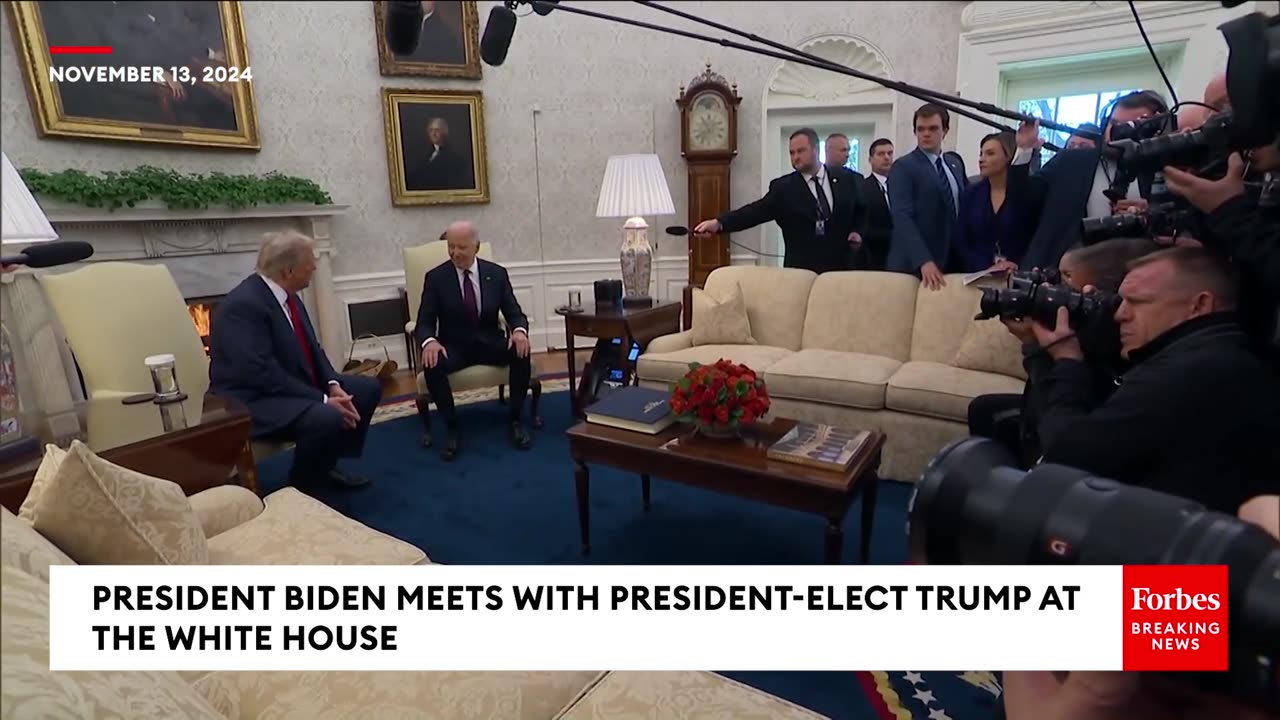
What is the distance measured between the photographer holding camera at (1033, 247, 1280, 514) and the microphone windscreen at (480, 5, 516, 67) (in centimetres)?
151

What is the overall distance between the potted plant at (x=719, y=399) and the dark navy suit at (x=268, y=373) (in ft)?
4.17

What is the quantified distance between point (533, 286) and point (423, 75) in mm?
1675

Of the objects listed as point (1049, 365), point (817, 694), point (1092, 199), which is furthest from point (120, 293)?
point (1092, 199)

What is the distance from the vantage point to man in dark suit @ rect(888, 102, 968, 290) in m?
3.06

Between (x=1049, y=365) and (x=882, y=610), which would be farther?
(x=1049, y=365)

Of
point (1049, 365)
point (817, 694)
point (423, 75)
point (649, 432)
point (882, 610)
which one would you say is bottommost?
point (817, 694)

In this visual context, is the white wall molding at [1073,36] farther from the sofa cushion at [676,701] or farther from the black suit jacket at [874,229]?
the sofa cushion at [676,701]

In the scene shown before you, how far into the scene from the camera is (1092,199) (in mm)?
2602

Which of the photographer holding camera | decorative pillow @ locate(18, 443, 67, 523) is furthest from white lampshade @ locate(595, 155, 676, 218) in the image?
decorative pillow @ locate(18, 443, 67, 523)

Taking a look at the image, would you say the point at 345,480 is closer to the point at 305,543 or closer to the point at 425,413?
the point at 425,413

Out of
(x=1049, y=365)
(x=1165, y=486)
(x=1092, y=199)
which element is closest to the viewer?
(x=1165, y=486)

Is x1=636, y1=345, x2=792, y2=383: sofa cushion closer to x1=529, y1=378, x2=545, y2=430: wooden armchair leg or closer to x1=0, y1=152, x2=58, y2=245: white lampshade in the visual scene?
x1=529, y1=378, x2=545, y2=430: wooden armchair leg

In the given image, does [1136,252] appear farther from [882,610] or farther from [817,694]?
[817,694]

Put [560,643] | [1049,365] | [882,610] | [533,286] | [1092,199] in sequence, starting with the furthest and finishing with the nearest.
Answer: [533,286] → [1092,199] → [1049,365] → [560,643] → [882,610]
